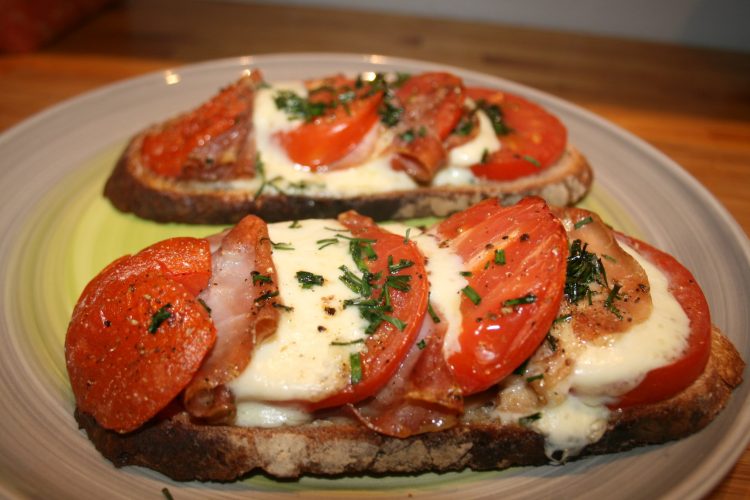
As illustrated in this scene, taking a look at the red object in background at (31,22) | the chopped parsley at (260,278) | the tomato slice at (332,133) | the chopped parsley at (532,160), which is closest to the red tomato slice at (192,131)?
the tomato slice at (332,133)

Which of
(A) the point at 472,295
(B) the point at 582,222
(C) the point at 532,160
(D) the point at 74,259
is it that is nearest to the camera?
(A) the point at 472,295

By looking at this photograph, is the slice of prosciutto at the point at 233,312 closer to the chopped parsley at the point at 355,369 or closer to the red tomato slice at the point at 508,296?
the chopped parsley at the point at 355,369

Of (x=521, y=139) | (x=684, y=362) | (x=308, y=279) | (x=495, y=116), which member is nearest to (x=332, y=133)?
(x=495, y=116)

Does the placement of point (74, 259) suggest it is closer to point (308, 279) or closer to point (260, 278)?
point (260, 278)

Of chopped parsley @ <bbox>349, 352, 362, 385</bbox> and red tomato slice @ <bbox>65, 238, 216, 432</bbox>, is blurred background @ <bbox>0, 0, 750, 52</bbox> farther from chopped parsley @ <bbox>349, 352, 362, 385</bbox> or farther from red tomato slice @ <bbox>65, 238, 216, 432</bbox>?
chopped parsley @ <bbox>349, 352, 362, 385</bbox>

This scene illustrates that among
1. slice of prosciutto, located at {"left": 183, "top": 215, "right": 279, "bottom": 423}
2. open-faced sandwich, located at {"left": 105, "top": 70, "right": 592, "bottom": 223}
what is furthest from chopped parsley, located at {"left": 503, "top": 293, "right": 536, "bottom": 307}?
open-faced sandwich, located at {"left": 105, "top": 70, "right": 592, "bottom": 223}

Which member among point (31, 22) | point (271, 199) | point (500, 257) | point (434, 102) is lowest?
point (271, 199)

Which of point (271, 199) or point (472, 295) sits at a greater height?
point (472, 295)
